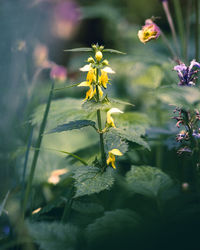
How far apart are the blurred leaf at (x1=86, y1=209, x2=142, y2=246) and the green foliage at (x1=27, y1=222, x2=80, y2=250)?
0.12ft

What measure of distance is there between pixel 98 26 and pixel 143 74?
1578mm

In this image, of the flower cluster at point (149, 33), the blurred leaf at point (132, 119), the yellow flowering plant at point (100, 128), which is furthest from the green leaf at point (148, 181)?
the flower cluster at point (149, 33)

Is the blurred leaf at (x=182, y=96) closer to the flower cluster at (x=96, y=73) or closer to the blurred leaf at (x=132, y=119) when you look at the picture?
the flower cluster at (x=96, y=73)

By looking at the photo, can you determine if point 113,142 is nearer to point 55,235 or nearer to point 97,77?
point 97,77

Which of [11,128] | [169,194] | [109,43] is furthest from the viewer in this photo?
[109,43]

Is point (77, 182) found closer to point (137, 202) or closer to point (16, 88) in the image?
point (137, 202)

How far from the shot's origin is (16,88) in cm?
170

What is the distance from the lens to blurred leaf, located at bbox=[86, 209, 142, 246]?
0.64 meters

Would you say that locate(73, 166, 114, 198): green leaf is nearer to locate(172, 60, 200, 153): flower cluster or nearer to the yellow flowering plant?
the yellow flowering plant

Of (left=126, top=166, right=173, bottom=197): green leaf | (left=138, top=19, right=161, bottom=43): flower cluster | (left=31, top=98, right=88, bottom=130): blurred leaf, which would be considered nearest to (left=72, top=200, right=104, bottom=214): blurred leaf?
(left=126, top=166, right=173, bottom=197): green leaf

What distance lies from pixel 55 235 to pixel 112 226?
133mm

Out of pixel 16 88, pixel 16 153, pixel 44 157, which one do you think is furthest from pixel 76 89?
pixel 16 153

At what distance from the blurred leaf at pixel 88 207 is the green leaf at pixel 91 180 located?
15 cm

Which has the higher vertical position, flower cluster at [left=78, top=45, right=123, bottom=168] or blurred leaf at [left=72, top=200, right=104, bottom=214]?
flower cluster at [left=78, top=45, right=123, bottom=168]
